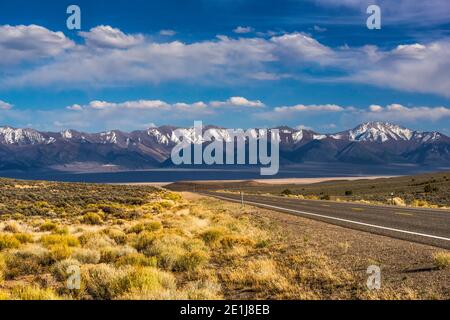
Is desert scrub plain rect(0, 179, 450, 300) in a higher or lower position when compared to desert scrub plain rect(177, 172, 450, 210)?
higher

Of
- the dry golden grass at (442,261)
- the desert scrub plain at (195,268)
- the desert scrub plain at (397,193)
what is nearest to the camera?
the desert scrub plain at (195,268)

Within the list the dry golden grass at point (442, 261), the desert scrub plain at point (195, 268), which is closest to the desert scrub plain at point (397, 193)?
the desert scrub plain at point (195, 268)

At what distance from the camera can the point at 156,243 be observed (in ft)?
48.0

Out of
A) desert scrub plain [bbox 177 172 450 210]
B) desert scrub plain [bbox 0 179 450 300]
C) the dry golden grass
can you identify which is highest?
the dry golden grass

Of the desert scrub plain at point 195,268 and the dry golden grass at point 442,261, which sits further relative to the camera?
the dry golden grass at point 442,261

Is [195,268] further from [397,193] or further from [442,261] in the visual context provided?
[397,193]

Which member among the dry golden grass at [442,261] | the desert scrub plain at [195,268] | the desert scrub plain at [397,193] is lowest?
the desert scrub plain at [397,193]

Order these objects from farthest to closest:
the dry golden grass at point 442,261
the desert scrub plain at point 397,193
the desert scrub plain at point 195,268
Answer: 1. the desert scrub plain at point 397,193
2. the dry golden grass at point 442,261
3. the desert scrub plain at point 195,268

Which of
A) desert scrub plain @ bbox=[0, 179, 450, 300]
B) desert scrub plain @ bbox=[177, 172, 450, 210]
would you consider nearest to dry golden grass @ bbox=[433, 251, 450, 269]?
desert scrub plain @ bbox=[0, 179, 450, 300]

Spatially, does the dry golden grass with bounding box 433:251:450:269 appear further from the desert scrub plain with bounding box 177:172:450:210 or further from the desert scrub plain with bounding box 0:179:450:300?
the desert scrub plain with bounding box 177:172:450:210

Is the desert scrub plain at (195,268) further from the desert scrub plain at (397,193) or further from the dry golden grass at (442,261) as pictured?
the desert scrub plain at (397,193)

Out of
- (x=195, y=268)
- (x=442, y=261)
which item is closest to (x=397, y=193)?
(x=442, y=261)
